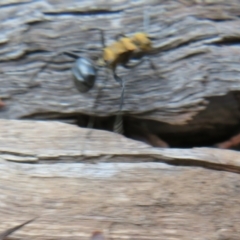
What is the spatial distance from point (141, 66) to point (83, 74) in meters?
0.23

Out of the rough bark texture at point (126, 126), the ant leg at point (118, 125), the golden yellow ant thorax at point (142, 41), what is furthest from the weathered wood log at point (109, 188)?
the golden yellow ant thorax at point (142, 41)

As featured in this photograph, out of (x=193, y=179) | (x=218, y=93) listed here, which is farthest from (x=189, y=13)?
(x=193, y=179)

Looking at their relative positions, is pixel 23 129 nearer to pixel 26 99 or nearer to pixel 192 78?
pixel 26 99

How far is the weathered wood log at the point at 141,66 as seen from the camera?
1.56 m

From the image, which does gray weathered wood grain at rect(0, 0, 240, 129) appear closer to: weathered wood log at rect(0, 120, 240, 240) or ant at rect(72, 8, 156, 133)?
ant at rect(72, 8, 156, 133)

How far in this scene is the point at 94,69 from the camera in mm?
1609

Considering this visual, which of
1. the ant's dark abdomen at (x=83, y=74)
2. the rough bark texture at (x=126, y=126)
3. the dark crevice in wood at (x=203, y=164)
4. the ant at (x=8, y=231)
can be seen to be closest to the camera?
the ant at (x=8, y=231)

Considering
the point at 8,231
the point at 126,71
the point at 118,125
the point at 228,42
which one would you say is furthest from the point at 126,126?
the point at 8,231

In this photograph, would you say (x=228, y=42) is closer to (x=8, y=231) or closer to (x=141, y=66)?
(x=141, y=66)

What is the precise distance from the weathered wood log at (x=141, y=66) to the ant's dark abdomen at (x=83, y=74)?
47mm

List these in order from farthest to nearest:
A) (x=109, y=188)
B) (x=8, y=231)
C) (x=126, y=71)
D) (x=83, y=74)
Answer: (x=126, y=71)
(x=83, y=74)
(x=109, y=188)
(x=8, y=231)

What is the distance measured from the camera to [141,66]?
64.4 inches

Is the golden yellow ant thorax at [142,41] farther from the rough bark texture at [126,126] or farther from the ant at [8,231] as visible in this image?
the ant at [8,231]

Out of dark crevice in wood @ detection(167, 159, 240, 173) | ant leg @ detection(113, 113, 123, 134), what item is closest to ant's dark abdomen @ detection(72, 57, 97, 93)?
ant leg @ detection(113, 113, 123, 134)
